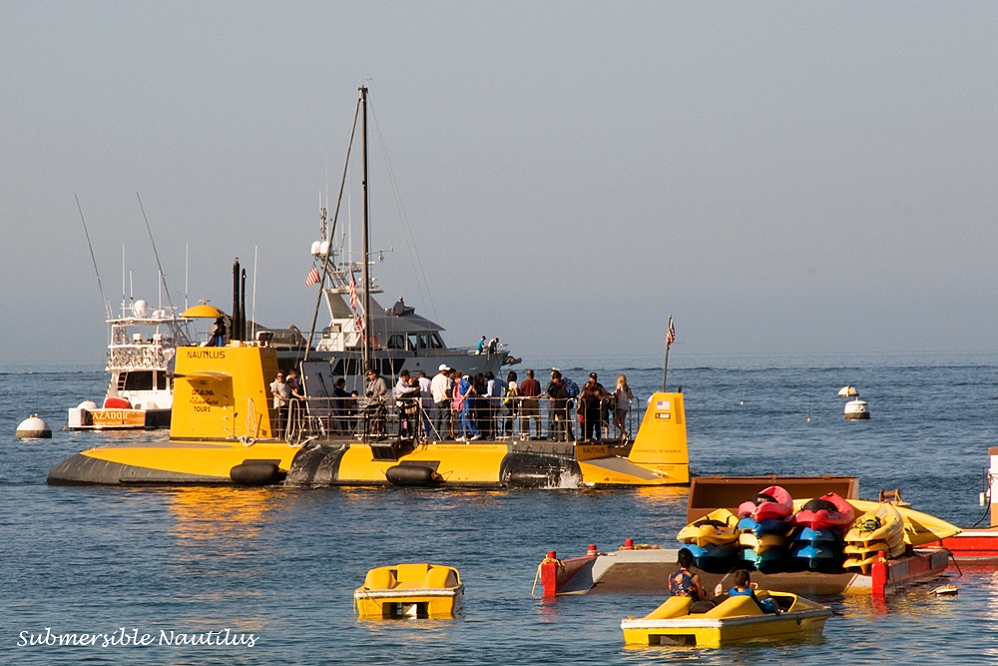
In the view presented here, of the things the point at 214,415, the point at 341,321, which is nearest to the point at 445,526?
the point at 214,415

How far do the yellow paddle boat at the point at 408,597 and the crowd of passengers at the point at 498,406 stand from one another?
11.2m

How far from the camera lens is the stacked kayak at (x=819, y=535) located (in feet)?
61.2

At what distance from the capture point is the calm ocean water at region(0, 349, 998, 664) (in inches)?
615

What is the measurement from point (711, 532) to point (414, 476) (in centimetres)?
1128

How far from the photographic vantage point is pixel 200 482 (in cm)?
3105

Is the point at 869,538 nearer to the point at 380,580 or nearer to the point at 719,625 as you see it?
the point at 719,625

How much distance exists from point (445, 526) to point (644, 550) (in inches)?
221

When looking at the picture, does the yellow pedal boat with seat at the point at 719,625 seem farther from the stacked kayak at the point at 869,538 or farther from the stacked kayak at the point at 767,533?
the stacked kayak at the point at 869,538

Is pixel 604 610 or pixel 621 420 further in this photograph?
pixel 621 420

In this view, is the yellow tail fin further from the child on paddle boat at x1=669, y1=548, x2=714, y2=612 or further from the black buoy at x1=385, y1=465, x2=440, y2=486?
the child on paddle boat at x1=669, y1=548, x2=714, y2=612

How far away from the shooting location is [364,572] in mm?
20594

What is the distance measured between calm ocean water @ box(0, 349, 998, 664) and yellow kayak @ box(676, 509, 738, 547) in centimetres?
99

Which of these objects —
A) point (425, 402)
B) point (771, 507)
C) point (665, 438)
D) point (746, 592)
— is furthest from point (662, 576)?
point (425, 402)

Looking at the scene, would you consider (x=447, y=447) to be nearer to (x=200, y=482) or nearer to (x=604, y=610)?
(x=200, y=482)
